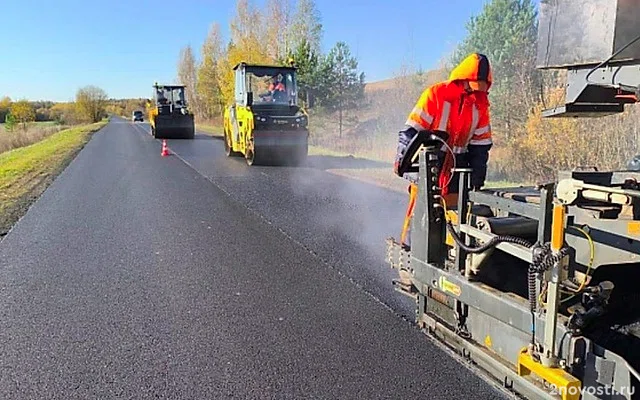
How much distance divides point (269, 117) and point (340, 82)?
66.7ft

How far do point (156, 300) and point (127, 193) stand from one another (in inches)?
240

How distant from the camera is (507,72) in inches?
789

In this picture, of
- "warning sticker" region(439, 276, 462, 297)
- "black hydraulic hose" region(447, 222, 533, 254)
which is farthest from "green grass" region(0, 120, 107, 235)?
"black hydraulic hose" region(447, 222, 533, 254)

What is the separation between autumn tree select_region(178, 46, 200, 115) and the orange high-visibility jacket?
2341 inches

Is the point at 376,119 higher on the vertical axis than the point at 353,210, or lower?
higher

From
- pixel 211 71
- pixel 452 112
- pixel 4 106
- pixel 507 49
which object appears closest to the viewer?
pixel 452 112

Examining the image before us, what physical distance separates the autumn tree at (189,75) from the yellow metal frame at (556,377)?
61015 mm

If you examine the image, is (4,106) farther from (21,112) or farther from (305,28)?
(305,28)

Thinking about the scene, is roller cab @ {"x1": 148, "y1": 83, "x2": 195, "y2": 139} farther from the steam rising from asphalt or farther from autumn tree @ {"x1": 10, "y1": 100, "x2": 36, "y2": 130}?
autumn tree @ {"x1": 10, "y1": 100, "x2": 36, "y2": 130}

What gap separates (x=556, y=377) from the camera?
2.28 metres

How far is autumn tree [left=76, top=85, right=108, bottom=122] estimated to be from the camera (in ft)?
288

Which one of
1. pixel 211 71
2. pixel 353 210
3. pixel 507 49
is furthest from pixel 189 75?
pixel 353 210

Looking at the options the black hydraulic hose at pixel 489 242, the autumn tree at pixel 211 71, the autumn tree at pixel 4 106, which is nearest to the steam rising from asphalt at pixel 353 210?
the black hydraulic hose at pixel 489 242

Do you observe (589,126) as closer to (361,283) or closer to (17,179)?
(361,283)
